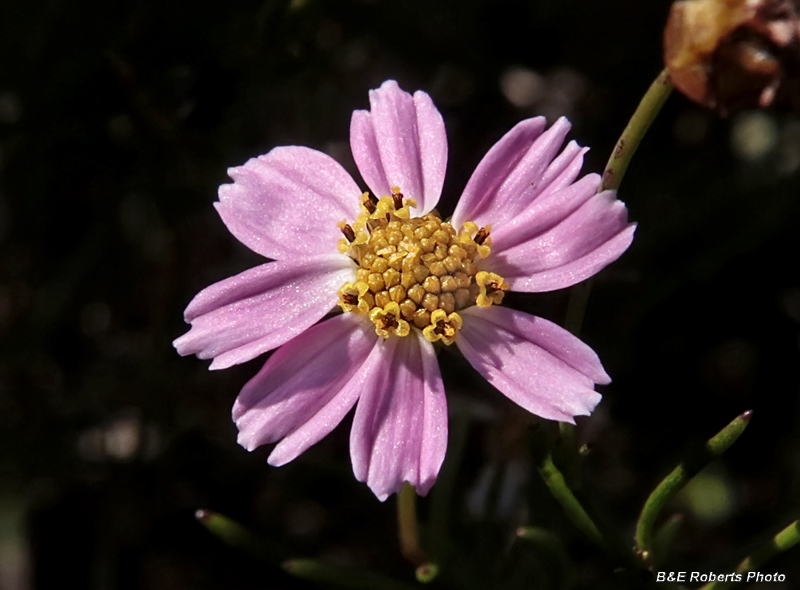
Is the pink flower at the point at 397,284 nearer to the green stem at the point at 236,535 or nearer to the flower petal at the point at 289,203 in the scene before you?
the flower petal at the point at 289,203

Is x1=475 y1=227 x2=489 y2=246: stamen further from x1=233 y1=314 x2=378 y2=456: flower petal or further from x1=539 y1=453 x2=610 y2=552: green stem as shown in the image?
x1=539 y1=453 x2=610 y2=552: green stem

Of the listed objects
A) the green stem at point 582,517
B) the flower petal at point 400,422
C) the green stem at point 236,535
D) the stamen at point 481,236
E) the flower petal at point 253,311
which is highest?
the stamen at point 481,236

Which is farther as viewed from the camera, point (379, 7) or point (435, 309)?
point (379, 7)

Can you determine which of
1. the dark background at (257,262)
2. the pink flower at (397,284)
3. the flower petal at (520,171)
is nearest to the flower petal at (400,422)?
the pink flower at (397,284)

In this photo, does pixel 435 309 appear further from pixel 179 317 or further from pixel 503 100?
pixel 503 100

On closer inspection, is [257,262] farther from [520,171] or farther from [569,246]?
[569,246]

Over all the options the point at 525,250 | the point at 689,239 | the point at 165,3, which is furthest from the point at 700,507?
the point at 165,3
